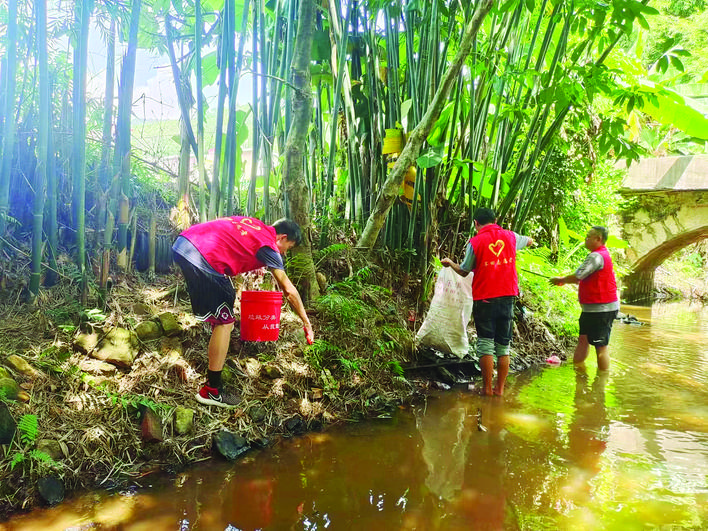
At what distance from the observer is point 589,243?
12.9 ft

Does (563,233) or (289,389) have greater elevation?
(563,233)

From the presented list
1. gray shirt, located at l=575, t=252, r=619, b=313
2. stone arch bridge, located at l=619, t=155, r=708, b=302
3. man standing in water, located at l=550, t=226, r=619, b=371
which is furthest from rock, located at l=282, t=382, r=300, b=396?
stone arch bridge, located at l=619, t=155, r=708, b=302

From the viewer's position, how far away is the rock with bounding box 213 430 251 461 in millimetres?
2150

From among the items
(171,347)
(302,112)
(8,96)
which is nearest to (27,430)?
(171,347)

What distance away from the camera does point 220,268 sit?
2.42 m

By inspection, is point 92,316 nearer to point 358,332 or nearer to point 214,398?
point 214,398

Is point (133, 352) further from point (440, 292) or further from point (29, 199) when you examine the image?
point (440, 292)

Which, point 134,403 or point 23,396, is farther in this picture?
point 134,403

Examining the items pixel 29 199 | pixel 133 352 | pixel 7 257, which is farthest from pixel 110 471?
pixel 29 199

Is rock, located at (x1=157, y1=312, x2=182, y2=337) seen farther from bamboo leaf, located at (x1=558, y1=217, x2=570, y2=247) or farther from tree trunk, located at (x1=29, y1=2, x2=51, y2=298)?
bamboo leaf, located at (x1=558, y1=217, x2=570, y2=247)

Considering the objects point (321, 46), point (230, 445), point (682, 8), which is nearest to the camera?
point (230, 445)

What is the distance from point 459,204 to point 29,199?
317 centimetres

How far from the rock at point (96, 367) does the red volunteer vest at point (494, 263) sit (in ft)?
7.71

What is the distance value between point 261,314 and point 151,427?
0.76m
